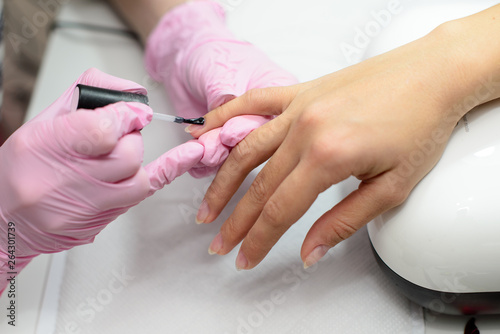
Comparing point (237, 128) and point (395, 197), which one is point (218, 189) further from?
point (395, 197)

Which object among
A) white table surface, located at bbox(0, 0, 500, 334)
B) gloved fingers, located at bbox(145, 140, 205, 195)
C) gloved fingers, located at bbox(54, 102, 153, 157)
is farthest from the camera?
white table surface, located at bbox(0, 0, 500, 334)

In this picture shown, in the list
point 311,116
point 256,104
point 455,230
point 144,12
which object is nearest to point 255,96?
point 256,104

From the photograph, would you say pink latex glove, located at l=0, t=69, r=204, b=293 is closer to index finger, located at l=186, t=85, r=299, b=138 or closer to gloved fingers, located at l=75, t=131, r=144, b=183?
gloved fingers, located at l=75, t=131, r=144, b=183

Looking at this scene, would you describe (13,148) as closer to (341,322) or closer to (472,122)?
(341,322)

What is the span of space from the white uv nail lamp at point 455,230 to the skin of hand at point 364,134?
0.02 m

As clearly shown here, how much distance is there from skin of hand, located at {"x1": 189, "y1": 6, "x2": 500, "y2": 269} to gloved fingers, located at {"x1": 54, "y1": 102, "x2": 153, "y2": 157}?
0.69ft

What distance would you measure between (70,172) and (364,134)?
1.34 feet

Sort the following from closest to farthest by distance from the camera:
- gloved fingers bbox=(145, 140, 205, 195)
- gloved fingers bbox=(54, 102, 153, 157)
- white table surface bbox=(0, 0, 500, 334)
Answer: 1. gloved fingers bbox=(54, 102, 153, 157)
2. gloved fingers bbox=(145, 140, 205, 195)
3. white table surface bbox=(0, 0, 500, 334)

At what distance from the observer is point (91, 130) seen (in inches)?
22.1

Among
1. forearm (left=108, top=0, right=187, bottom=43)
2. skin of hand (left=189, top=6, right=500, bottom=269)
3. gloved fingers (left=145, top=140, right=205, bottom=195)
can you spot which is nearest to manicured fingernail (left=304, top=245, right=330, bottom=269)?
skin of hand (left=189, top=6, right=500, bottom=269)

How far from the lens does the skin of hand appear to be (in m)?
0.62

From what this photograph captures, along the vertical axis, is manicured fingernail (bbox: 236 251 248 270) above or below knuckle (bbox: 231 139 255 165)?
below

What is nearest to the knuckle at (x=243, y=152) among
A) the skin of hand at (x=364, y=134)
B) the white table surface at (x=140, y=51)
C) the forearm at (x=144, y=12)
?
the skin of hand at (x=364, y=134)

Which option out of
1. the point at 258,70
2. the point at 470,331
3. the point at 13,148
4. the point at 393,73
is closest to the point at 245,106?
the point at 258,70
